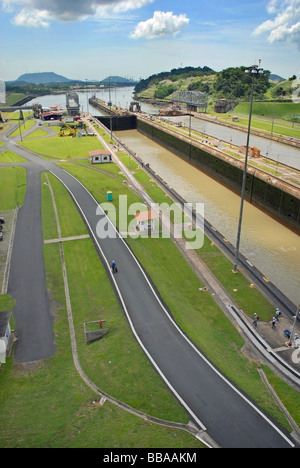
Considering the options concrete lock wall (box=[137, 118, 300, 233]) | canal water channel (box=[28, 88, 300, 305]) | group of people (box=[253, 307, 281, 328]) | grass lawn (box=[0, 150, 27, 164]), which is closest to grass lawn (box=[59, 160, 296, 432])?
group of people (box=[253, 307, 281, 328])

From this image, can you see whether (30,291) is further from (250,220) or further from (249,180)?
(249,180)

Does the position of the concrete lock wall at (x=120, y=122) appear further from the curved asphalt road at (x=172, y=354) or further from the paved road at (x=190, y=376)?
the paved road at (x=190, y=376)

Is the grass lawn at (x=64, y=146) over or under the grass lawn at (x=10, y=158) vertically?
over

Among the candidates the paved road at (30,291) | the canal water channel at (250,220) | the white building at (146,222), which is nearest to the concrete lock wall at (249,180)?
the canal water channel at (250,220)

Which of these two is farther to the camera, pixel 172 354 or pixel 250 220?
pixel 250 220

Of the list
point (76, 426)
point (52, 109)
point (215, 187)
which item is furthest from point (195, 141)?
point (52, 109)

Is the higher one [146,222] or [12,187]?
[12,187]

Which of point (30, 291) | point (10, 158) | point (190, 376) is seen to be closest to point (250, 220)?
point (30, 291)
